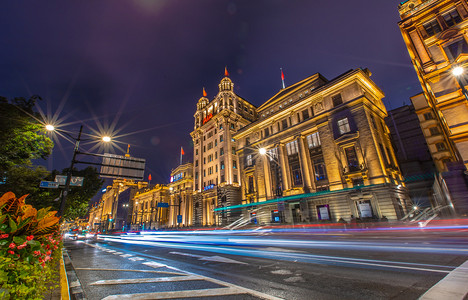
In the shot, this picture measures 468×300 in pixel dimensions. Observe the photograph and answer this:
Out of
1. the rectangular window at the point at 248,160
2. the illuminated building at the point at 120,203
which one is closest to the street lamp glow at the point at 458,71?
the rectangular window at the point at 248,160

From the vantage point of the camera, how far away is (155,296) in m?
4.23

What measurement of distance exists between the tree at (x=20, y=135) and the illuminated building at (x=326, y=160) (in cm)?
1873

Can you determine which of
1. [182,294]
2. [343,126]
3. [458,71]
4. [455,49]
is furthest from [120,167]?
[455,49]

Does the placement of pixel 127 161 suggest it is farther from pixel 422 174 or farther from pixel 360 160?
pixel 422 174

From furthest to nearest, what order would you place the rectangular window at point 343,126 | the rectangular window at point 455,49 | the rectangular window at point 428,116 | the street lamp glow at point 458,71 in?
the rectangular window at point 428,116
the rectangular window at point 343,126
the rectangular window at point 455,49
the street lamp glow at point 458,71

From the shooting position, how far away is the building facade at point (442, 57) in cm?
1955


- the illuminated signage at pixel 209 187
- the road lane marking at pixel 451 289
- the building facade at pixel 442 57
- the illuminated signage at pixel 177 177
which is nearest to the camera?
the road lane marking at pixel 451 289

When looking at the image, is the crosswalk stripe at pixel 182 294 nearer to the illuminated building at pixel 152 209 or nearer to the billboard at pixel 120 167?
the billboard at pixel 120 167

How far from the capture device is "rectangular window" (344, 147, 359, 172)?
85.6ft

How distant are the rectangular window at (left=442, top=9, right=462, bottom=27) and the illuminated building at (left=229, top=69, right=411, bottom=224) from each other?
30.4ft

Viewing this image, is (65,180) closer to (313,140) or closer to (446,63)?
(313,140)

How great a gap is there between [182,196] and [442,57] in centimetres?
5882

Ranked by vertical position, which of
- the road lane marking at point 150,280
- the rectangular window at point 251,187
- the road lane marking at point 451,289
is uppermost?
the rectangular window at point 251,187

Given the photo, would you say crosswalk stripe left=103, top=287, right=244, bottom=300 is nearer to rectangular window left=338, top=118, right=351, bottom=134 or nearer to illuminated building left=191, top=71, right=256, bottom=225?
rectangular window left=338, top=118, right=351, bottom=134
